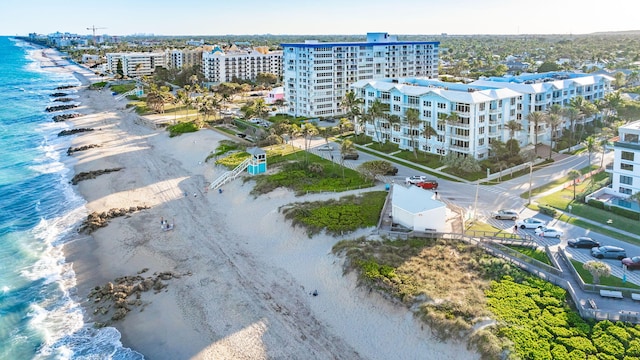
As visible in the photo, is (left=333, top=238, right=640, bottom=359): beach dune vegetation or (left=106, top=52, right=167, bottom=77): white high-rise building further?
(left=106, top=52, right=167, bottom=77): white high-rise building

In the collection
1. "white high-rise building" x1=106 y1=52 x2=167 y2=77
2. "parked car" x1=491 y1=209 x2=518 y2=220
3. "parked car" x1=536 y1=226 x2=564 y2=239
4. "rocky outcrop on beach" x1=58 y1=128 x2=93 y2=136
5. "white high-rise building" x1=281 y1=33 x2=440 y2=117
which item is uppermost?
"white high-rise building" x1=106 y1=52 x2=167 y2=77

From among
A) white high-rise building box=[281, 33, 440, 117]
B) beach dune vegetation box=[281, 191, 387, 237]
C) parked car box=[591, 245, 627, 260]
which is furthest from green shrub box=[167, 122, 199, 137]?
parked car box=[591, 245, 627, 260]

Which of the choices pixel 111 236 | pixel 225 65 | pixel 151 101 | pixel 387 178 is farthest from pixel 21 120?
pixel 387 178

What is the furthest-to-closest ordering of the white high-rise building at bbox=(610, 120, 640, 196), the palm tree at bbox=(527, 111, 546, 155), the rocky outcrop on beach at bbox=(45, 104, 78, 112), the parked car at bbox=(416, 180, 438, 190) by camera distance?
the rocky outcrop on beach at bbox=(45, 104, 78, 112)
the palm tree at bbox=(527, 111, 546, 155)
the parked car at bbox=(416, 180, 438, 190)
the white high-rise building at bbox=(610, 120, 640, 196)

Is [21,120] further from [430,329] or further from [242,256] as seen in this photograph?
[430,329]

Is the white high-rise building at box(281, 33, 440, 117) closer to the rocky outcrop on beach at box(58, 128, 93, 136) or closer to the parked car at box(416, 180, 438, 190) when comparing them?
the rocky outcrop on beach at box(58, 128, 93, 136)
